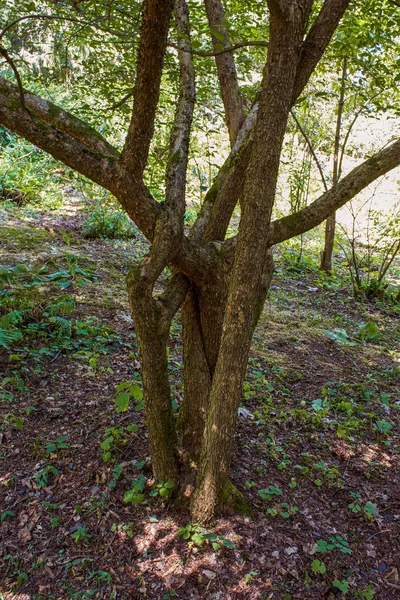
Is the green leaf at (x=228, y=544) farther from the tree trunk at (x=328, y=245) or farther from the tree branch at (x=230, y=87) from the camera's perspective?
Result: the tree trunk at (x=328, y=245)

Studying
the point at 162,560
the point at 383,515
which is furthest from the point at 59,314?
the point at 383,515

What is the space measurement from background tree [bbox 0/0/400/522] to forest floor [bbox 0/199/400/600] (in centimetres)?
30

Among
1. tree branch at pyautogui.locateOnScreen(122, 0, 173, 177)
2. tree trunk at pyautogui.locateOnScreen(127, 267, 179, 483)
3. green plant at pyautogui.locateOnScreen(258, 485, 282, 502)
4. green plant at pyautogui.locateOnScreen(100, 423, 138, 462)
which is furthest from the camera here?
green plant at pyautogui.locateOnScreen(100, 423, 138, 462)

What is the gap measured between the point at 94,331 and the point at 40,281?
103 centimetres

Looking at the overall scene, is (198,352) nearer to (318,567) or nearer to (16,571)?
(318,567)

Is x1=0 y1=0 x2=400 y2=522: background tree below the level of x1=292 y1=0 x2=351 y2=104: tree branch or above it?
below

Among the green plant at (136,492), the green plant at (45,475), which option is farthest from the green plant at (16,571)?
the green plant at (136,492)

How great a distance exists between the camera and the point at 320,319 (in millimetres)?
5898

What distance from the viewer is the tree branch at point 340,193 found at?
2383mm

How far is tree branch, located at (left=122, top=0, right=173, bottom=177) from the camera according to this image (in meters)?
1.94

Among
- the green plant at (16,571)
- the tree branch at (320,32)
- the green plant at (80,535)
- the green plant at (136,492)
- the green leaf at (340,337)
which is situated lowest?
the green plant at (16,571)

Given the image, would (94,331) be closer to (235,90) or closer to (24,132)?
(24,132)

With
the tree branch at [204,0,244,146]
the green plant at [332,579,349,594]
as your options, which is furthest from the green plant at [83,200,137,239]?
the green plant at [332,579,349,594]

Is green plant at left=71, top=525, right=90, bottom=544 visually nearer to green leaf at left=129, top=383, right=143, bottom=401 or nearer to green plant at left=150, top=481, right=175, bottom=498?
green plant at left=150, top=481, right=175, bottom=498
